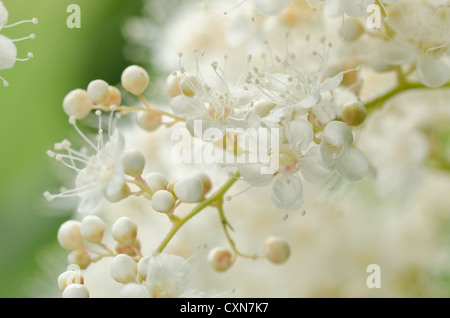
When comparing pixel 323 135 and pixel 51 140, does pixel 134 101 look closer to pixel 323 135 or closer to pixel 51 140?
pixel 51 140

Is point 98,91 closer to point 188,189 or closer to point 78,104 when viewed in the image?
point 78,104

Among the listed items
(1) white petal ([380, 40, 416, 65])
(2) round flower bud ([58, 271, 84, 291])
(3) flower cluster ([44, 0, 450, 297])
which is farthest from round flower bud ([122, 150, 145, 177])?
(1) white petal ([380, 40, 416, 65])

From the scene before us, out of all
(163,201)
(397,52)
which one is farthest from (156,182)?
(397,52)

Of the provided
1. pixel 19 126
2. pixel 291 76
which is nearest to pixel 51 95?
pixel 19 126

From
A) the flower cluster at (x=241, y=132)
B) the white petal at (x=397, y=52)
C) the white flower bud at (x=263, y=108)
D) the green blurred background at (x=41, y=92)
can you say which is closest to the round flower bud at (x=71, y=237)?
the flower cluster at (x=241, y=132)

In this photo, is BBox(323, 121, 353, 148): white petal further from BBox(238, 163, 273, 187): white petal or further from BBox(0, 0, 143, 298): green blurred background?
BBox(0, 0, 143, 298): green blurred background
